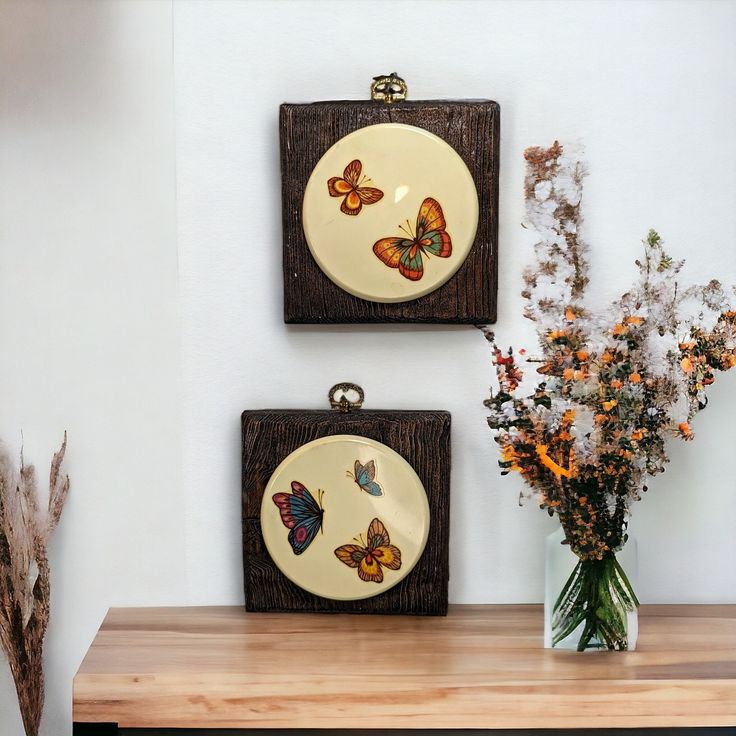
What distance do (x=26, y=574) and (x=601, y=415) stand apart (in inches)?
34.8

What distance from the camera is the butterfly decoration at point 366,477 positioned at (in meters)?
1.24

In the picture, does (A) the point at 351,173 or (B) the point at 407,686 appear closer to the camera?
(B) the point at 407,686

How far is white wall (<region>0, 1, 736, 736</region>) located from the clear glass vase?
0.44 feet

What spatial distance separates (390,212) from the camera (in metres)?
1.21

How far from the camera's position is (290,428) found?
126cm

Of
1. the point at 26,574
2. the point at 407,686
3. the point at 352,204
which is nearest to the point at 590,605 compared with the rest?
the point at 407,686

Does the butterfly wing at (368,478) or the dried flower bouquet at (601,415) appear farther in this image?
the butterfly wing at (368,478)

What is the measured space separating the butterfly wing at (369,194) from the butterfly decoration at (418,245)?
5 cm

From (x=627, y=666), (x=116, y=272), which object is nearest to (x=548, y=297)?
(x=627, y=666)

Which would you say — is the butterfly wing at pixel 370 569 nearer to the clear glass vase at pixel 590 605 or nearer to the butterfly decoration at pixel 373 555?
the butterfly decoration at pixel 373 555

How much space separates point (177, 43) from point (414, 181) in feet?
1.36

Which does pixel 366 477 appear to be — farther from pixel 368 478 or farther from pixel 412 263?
pixel 412 263

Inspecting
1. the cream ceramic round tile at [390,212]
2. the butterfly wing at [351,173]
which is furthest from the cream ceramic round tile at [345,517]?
the butterfly wing at [351,173]

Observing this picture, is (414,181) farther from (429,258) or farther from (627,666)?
(627,666)
